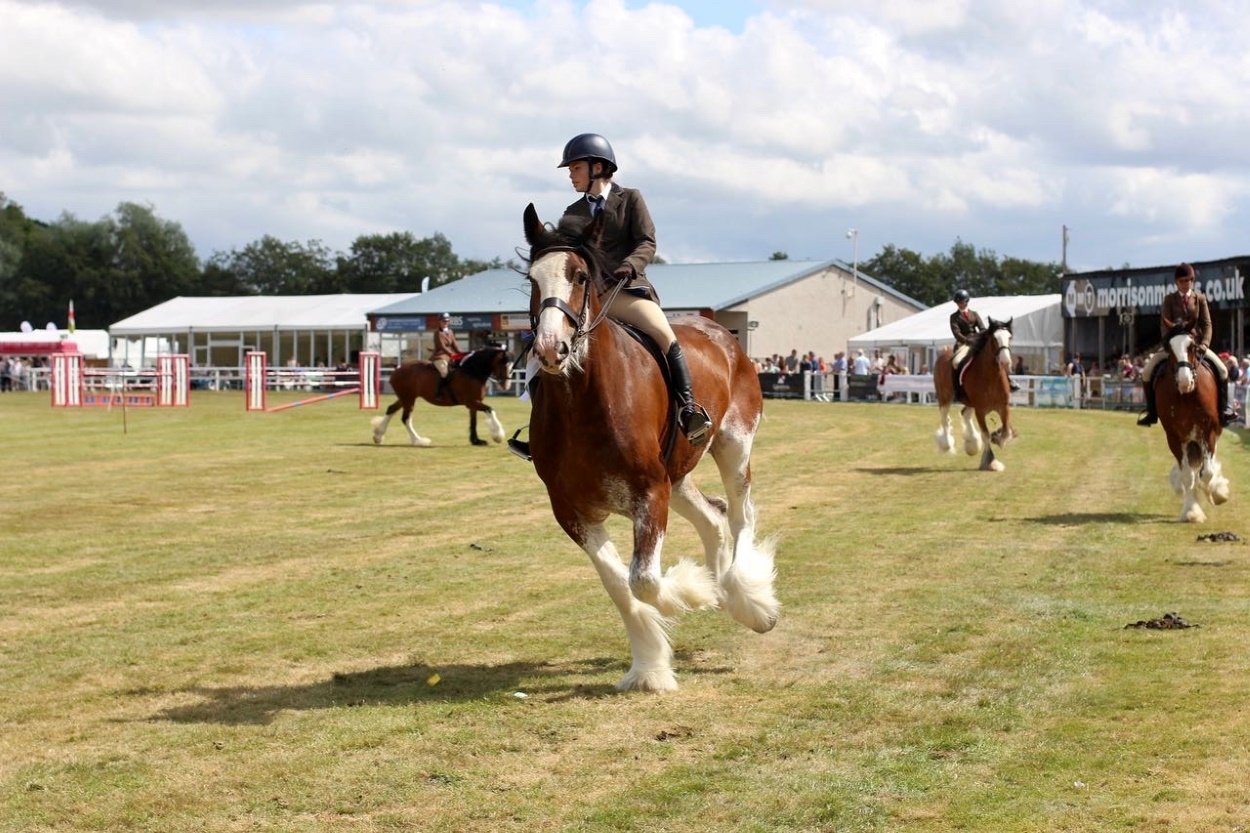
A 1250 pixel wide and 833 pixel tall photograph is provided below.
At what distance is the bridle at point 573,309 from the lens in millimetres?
7816

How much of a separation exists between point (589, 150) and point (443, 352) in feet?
76.8

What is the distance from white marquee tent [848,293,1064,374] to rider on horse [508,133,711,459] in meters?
53.0

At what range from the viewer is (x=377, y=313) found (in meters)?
83.9

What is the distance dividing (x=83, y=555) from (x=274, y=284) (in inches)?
5784

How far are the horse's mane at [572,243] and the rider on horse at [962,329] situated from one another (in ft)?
57.2

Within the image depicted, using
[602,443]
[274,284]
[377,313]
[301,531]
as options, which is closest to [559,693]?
[602,443]

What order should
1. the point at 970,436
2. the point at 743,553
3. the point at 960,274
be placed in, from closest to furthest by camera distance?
the point at 743,553, the point at 970,436, the point at 960,274

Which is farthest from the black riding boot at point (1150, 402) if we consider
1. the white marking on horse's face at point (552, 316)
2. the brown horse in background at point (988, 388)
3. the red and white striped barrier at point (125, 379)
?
the red and white striped barrier at point (125, 379)

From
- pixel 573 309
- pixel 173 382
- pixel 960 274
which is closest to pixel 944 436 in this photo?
pixel 573 309

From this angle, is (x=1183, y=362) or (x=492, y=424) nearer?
(x=1183, y=362)

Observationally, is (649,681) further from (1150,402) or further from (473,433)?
(473,433)

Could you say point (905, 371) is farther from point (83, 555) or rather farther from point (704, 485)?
point (83, 555)

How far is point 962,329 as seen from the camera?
83.7 feet

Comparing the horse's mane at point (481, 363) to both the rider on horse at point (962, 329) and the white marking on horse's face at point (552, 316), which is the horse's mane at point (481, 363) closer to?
the rider on horse at point (962, 329)
